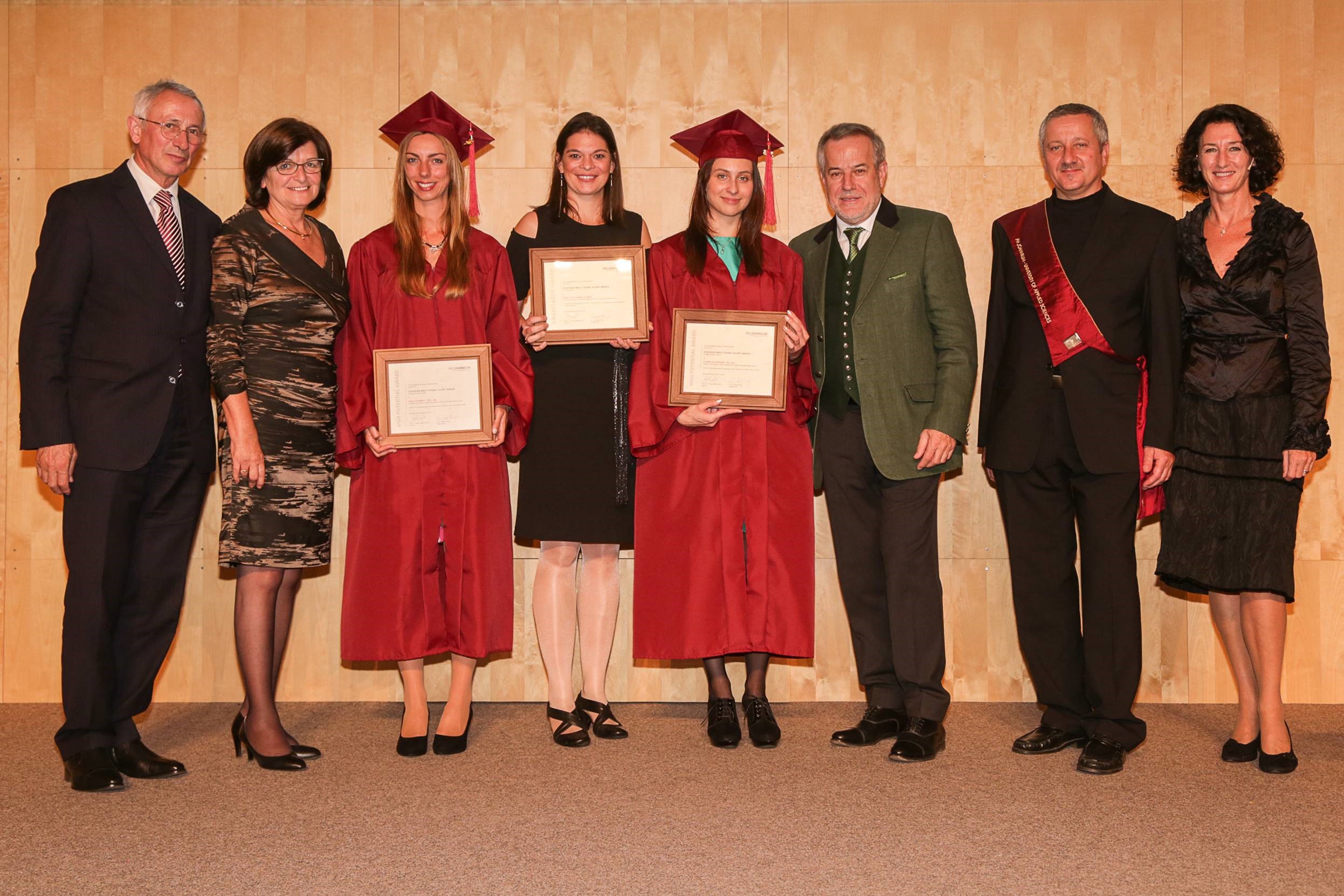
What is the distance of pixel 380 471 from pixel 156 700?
1.65m

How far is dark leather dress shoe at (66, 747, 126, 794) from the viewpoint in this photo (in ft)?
9.90

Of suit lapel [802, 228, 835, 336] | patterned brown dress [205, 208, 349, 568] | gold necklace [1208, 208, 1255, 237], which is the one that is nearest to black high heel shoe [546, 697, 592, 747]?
patterned brown dress [205, 208, 349, 568]

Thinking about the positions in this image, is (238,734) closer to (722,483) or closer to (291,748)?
(291,748)

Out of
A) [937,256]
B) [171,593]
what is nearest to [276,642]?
[171,593]

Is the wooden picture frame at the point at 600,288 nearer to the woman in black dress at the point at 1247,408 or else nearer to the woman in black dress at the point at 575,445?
the woman in black dress at the point at 575,445

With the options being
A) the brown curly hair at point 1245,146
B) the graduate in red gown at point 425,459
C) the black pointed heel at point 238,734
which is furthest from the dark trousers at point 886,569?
the black pointed heel at point 238,734

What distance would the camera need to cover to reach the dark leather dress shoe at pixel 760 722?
3465 mm

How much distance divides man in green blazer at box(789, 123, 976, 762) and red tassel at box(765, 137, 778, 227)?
175 millimetres

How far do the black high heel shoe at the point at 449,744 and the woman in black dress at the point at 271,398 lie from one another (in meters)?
0.38

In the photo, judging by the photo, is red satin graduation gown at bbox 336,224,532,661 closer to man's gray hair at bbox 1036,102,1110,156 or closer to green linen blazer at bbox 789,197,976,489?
green linen blazer at bbox 789,197,976,489

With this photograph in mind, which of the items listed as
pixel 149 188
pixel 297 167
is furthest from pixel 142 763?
pixel 297 167

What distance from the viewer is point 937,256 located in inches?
137

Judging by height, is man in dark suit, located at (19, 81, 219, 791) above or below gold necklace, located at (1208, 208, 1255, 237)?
below

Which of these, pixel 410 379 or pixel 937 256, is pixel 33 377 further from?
pixel 937 256
